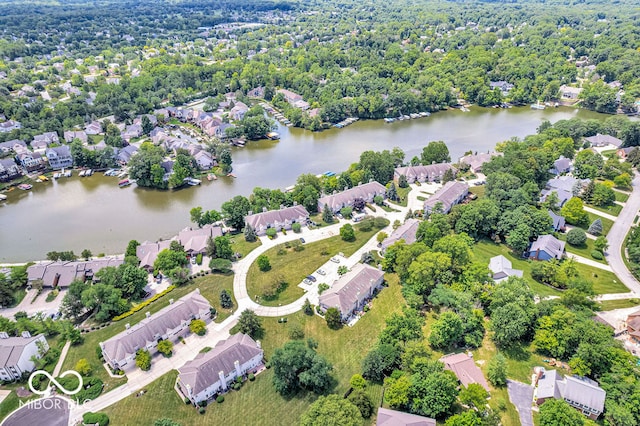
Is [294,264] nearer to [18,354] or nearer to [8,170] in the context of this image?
[18,354]

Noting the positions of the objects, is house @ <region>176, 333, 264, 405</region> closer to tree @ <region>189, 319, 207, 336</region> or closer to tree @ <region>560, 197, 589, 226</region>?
tree @ <region>189, 319, 207, 336</region>

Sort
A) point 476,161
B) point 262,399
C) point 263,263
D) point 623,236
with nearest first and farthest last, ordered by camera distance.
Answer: point 262,399 → point 263,263 → point 623,236 → point 476,161

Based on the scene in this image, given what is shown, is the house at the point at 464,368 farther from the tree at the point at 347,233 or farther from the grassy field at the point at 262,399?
the tree at the point at 347,233

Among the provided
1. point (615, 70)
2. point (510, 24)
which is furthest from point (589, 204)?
point (510, 24)

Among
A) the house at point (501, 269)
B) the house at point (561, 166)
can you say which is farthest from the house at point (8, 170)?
the house at point (561, 166)

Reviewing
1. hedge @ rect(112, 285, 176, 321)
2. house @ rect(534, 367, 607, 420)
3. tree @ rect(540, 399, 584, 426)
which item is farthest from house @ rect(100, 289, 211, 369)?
house @ rect(534, 367, 607, 420)

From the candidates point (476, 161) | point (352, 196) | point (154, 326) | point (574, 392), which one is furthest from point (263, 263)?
point (476, 161)
